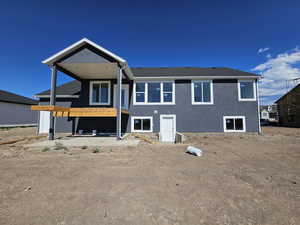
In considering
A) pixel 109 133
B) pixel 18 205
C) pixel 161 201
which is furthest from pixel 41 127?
pixel 161 201

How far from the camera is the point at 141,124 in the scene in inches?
497

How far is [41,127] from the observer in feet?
42.6

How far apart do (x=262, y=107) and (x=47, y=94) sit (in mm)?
66708

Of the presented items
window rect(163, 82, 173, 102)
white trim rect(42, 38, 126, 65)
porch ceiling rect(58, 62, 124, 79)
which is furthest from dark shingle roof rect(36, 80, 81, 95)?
window rect(163, 82, 173, 102)

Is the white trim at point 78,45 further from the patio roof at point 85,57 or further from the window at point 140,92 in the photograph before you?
the window at point 140,92

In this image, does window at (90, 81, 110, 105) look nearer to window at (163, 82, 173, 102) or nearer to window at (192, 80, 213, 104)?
window at (163, 82, 173, 102)

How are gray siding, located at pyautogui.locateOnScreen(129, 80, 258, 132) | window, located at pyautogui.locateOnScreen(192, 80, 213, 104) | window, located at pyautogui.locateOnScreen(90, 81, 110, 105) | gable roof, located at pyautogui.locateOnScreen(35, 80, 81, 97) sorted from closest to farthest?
gray siding, located at pyautogui.locateOnScreen(129, 80, 258, 132) < window, located at pyautogui.locateOnScreen(192, 80, 213, 104) < window, located at pyautogui.locateOnScreen(90, 81, 110, 105) < gable roof, located at pyautogui.locateOnScreen(35, 80, 81, 97)

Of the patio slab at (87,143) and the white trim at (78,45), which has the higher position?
the white trim at (78,45)

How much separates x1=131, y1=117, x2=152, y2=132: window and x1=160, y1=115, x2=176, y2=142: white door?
1110 mm

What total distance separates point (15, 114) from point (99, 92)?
691 inches

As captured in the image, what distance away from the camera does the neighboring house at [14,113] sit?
62.7 ft

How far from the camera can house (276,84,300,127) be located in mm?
23188

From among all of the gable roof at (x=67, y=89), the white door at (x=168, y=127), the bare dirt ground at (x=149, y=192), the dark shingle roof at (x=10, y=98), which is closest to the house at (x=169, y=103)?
the white door at (x=168, y=127)

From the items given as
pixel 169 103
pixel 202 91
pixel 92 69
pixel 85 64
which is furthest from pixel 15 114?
pixel 202 91
